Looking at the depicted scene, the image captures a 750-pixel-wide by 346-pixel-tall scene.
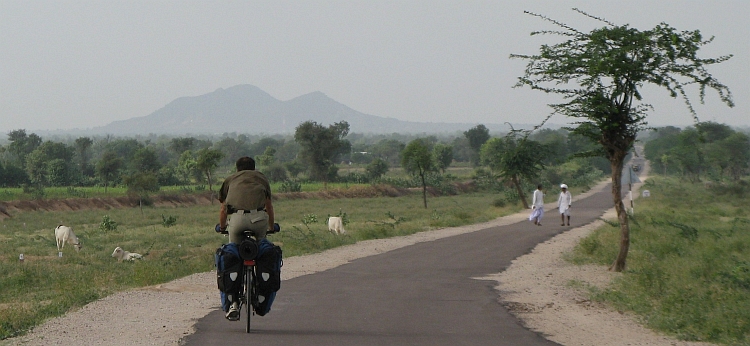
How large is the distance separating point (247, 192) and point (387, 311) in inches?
116

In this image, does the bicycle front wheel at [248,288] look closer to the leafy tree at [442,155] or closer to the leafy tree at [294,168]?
the leafy tree at [294,168]

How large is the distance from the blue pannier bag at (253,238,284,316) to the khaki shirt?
1.59 ft

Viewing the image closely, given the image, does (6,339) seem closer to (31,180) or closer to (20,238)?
(20,238)

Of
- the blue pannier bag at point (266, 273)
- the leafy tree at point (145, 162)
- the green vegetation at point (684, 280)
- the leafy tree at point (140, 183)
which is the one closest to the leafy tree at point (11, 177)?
the leafy tree at point (145, 162)

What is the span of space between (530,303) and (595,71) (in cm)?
529

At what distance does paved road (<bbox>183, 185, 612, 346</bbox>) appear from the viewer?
9.12 metres

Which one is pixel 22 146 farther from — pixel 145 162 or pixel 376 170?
pixel 376 170

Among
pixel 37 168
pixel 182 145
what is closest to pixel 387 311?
pixel 37 168

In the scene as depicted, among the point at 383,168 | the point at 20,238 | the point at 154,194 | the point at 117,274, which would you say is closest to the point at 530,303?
the point at 117,274

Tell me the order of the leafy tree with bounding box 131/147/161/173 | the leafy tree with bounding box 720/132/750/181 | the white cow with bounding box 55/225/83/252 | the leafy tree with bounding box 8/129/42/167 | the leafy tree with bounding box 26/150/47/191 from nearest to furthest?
the white cow with bounding box 55/225/83/252 → the leafy tree with bounding box 26/150/47/191 → the leafy tree with bounding box 720/132/750/181 → the leafy tree with bounding box 131/147/161/173 → the leafy tree with bounding box 8/129/42/167

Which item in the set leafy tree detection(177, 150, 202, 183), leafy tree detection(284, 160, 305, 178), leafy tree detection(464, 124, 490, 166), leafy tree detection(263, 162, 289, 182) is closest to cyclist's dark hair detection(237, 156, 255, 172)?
leafy tree detection(177, 150, 202, 183)

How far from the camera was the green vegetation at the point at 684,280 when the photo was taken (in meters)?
10.2

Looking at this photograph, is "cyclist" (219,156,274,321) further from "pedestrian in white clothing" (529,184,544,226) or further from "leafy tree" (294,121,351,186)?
"leafy tree" (294,121,351,186)

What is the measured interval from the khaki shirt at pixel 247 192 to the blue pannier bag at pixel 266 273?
0.48 metres
